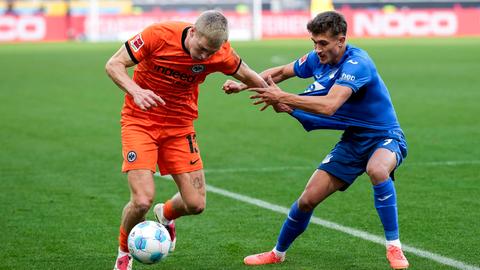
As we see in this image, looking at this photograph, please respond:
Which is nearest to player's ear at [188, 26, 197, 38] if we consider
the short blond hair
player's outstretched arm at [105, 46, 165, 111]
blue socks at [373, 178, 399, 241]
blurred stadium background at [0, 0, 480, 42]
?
the short blond hair

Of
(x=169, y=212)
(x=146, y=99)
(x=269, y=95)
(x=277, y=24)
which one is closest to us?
(x=146, y=99)

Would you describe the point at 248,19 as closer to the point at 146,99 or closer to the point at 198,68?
the point at 198,68

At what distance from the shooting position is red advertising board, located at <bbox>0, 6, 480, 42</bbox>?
5666cm

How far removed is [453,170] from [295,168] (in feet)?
6.74

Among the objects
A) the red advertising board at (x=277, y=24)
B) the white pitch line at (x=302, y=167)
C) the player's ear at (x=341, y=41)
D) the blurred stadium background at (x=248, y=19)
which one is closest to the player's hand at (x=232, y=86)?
the player's ear at (x=341, y=41)

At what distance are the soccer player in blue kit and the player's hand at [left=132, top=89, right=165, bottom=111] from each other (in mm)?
812

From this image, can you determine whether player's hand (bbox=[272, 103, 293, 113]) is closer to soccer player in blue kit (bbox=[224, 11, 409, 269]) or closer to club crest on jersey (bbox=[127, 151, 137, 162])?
soccer player in blue kit (bbox=[224, 11, 409, 269])

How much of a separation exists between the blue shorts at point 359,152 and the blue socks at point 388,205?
282 mm

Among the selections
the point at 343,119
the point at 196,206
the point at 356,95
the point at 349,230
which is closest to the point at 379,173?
the point at 343,119

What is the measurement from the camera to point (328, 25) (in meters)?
7.89

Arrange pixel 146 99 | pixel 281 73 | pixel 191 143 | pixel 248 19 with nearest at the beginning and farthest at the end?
pixel 146 99 < pixel 191 143 < pixel 281 73 < pixel 248 19

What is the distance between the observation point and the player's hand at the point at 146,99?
300 inches

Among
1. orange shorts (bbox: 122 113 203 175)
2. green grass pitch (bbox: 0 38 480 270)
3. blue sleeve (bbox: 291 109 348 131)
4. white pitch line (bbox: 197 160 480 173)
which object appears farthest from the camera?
white pitch line (bbox: 197 160 480 173)

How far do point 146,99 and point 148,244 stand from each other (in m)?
1.09
